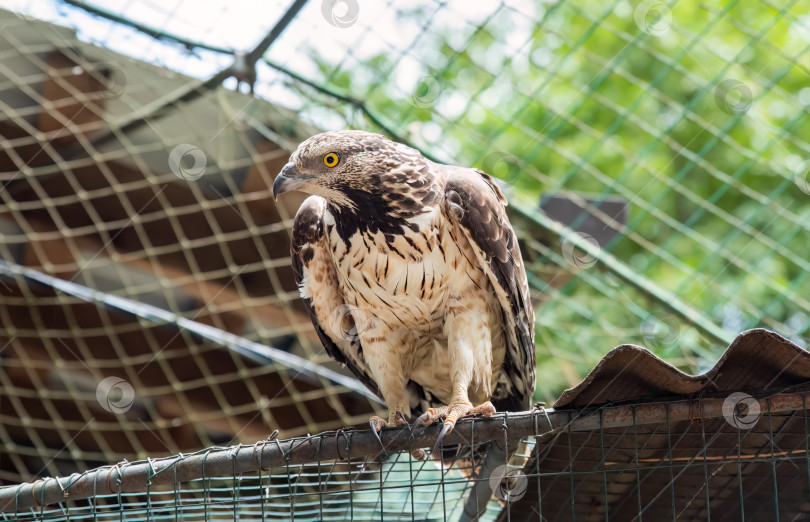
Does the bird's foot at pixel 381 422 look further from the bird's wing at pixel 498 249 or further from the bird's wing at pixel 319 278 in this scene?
the bird's wing at pixel 498 249

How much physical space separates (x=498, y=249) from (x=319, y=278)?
679 mm

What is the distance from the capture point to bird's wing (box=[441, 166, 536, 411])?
2809mm

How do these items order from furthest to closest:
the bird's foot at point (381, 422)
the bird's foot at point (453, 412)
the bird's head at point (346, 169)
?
the bird's head at point (346, 169) < the bird's foot at point (453, 412) < the bird's foot at point (381, 422)

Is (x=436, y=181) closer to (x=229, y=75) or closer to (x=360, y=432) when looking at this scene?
(x=360, y=432)

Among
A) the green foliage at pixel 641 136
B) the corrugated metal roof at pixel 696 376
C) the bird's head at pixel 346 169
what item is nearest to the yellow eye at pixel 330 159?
the bird's head at pixel 346 169

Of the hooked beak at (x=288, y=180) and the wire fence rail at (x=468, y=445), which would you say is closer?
the wire fence rail at (x=468, y=445)

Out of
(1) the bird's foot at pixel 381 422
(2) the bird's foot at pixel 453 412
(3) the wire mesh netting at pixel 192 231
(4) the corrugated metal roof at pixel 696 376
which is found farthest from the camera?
(3) the wire mesh netting at pixel 192 231

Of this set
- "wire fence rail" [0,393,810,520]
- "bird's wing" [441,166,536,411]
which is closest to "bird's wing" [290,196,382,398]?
"bird's wing" [441,166,536,411]

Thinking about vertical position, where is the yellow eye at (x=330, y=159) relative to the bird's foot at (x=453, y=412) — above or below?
above

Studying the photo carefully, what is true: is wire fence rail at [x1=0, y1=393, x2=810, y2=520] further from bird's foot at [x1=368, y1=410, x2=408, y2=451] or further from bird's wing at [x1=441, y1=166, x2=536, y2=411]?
bird's wing at [x1=441, y1=166, x2=536, y2=411]

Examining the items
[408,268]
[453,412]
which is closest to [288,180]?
[408,268]

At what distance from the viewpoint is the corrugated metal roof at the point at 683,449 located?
1947 millimetres

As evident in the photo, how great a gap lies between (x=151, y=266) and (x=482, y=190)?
2429mm

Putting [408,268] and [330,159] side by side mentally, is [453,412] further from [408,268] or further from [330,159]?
[330,159]
